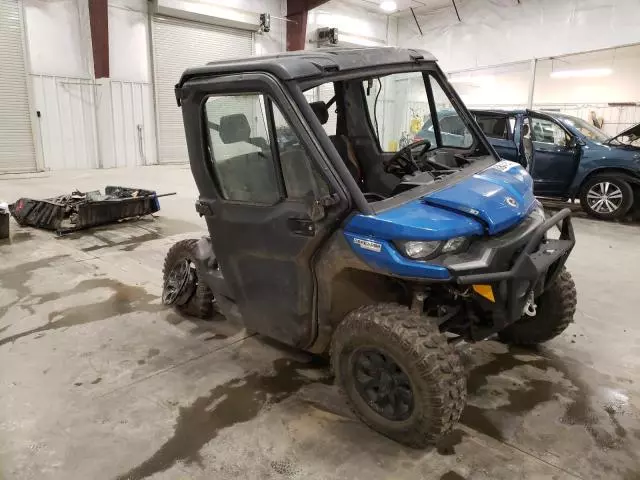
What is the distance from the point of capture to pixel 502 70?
14625mm

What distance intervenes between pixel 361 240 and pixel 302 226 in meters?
0.35

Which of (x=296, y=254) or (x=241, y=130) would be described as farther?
(x=241, y=130)

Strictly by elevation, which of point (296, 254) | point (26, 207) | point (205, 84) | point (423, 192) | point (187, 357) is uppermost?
point (205, 84)

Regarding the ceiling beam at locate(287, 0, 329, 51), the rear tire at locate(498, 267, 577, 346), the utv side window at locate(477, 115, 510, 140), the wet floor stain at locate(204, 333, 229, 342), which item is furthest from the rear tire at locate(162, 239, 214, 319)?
the ceiling beam at locate(287, 0, 329, 51)

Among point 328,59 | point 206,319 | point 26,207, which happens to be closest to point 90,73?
point 26,207

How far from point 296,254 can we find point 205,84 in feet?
3.57

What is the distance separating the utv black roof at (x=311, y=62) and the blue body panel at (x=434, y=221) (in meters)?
0.76

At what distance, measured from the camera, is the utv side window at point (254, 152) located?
8.12 feet

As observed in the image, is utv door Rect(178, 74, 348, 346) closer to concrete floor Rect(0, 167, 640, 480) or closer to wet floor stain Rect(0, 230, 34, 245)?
concrete floor Rect(0, 167, 640, 480)

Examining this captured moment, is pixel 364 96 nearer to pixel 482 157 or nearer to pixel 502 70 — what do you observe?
pixel 482 157

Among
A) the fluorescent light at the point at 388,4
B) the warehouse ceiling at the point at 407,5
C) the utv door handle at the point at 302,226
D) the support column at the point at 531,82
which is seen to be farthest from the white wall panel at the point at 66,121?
the utv door handle at the point at 302,226

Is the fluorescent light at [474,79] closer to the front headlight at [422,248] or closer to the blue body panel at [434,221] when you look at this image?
the blue body panel at [434,221]

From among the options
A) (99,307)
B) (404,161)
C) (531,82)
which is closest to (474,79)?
(531,82)

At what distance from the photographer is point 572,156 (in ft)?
25.3
